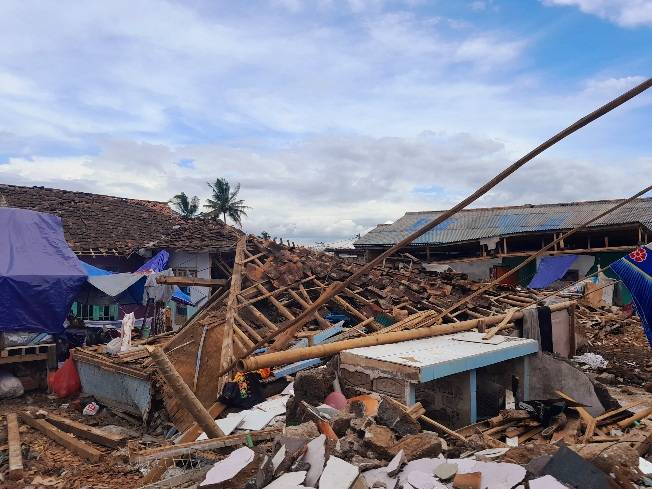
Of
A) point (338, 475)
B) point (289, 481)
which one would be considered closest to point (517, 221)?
point (338, 475)

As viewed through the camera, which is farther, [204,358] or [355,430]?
[204,358]

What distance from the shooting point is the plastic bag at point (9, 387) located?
9.77 meters

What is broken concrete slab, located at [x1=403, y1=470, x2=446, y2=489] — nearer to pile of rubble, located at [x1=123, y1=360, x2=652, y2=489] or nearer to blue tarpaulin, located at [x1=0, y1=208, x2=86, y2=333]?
pile of rubble, located at [x1=123, y1=360, x2=652, y2=489]

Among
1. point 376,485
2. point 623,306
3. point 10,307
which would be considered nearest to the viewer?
point 376,485

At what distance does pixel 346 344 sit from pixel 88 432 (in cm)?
422

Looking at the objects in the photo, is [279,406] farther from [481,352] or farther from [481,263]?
[481,263]

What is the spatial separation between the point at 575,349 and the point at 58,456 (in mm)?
10086

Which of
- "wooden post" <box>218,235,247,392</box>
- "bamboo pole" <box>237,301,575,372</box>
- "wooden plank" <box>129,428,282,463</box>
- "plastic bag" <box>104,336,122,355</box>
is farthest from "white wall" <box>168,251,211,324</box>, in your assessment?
"wooden plank" <box>129,428,282,463</box>

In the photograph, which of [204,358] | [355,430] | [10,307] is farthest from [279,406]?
[10,307]

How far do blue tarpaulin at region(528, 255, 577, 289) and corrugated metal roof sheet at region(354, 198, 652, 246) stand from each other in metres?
1.68

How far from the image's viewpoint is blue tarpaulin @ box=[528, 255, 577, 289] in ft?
63.5

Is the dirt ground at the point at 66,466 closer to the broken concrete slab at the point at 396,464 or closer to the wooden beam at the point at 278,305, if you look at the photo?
the wooden beam at the point at 278,305

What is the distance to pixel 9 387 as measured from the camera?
9.84 m

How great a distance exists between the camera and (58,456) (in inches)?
272
